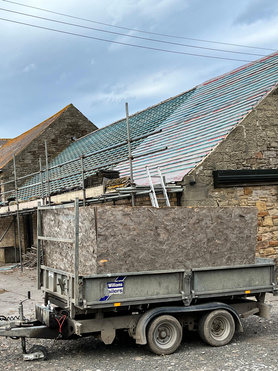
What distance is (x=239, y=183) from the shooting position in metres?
11.6

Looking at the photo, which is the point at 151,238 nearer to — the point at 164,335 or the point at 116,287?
the point at 116,287

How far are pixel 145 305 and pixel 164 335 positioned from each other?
501mm

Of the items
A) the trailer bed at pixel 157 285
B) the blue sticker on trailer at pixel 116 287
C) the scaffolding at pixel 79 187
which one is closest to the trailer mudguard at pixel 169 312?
the trailer bed at pixel 157 285

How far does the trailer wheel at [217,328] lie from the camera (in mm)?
6625

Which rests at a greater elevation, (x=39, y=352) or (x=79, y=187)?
(x=79, y=187)

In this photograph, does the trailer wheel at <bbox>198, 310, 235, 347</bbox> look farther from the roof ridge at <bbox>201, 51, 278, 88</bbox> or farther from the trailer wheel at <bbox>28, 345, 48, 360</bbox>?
the roof ridge at <bbox>201, 51, 278, 88</bbox>

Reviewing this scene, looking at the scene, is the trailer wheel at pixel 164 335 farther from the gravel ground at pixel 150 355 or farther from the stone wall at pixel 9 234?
the stone wall at pixel 9 234

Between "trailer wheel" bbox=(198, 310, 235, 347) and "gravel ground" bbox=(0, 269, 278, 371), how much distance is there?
120mm

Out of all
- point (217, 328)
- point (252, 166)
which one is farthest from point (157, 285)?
point (252, 166)

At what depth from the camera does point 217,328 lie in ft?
22.5

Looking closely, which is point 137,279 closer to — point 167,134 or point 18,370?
point 18,370

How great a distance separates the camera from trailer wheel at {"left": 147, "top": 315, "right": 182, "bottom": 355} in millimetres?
6234

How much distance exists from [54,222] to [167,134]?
28.3 ft

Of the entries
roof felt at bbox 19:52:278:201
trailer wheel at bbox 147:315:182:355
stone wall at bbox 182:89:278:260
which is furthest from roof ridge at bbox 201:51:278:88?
trailer wheel at bbox 147:315:182:355
